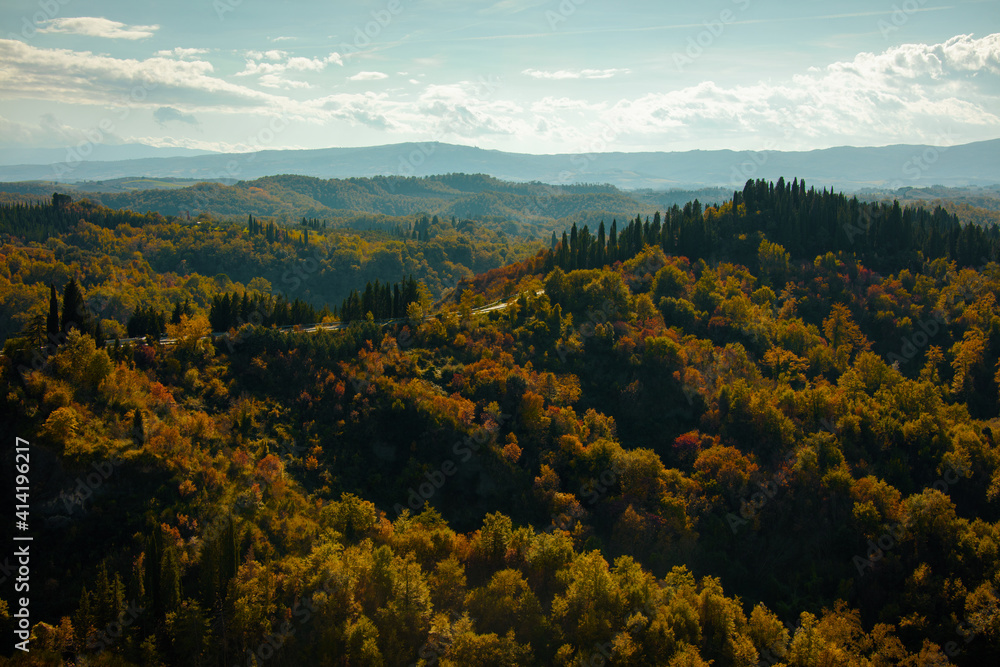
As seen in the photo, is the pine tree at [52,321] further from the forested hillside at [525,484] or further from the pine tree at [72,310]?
the forested hillside at [525,484]

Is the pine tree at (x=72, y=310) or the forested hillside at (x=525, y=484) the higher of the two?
the pine tree at (x=72, y=310)

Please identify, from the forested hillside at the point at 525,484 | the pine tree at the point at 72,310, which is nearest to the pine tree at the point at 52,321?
the pine tree at the point at 72,310

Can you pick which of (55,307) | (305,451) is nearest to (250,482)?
(305,451)

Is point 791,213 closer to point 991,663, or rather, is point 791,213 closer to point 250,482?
point 991,663

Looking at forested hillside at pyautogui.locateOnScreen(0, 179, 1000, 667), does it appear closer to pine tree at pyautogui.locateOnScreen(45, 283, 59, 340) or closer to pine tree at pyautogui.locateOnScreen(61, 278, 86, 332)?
pine tree at pyautogui.locateOnScreen(61, 278, 86, 332)

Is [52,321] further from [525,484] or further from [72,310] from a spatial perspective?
[525,484]

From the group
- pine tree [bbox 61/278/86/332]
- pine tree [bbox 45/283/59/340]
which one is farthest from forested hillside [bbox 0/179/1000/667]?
pine tree [bbox 45/283/59/340]

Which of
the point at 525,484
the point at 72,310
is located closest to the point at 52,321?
the point at 72,310

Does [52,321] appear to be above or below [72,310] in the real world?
below
